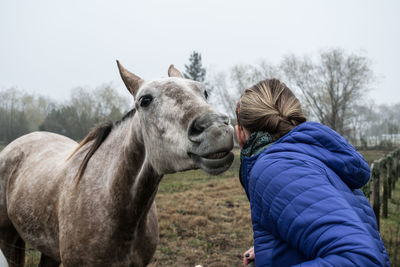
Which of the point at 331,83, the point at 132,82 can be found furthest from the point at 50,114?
the point at 331,83

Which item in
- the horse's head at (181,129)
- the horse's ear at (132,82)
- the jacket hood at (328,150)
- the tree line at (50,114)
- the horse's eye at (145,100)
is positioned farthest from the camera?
the tree line at (50,114)

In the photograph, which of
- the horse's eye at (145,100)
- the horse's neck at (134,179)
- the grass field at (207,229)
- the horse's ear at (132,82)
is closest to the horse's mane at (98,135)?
the horse's ear at (132,82)

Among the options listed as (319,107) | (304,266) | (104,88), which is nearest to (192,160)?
(304,266)

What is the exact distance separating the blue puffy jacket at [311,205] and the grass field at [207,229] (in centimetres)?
336

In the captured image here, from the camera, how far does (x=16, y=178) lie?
348 cm

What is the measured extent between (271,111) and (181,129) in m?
0.62

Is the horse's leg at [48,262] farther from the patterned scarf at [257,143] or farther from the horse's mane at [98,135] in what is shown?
the patterned scarf at [257,143]

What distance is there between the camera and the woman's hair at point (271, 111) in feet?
4.73

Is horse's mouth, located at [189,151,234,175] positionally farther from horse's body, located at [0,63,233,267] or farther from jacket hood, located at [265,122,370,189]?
jacket hood, located at [265,122,370,189]

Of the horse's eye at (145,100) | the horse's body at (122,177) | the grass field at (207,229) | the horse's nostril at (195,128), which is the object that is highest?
the horse's eye at (145,100)

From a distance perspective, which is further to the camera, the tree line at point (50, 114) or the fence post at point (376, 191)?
the tree line at point (50, 114)

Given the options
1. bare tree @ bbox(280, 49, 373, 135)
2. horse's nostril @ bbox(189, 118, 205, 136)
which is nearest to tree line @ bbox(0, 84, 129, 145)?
→ horse's nostril @ bbox(189, 118, 205, 136)

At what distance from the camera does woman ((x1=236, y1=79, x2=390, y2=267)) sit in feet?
2.96

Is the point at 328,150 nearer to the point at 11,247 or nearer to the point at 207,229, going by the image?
the point at 11,247
